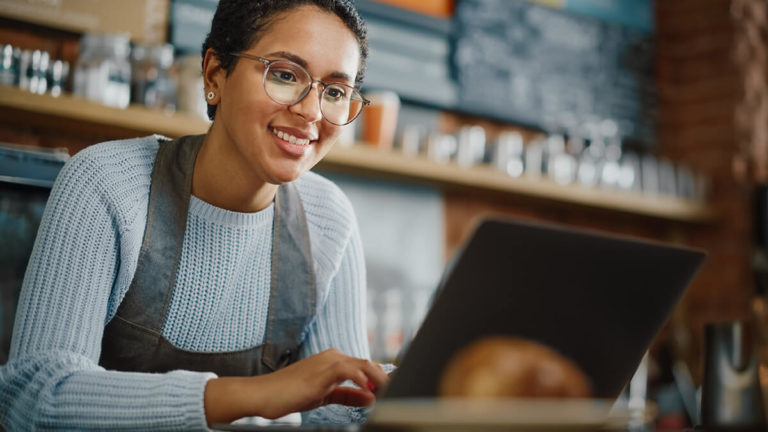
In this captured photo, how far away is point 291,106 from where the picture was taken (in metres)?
1.11

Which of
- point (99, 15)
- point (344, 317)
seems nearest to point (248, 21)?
point (344, 317)

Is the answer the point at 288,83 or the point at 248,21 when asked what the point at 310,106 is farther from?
the point at 248,21

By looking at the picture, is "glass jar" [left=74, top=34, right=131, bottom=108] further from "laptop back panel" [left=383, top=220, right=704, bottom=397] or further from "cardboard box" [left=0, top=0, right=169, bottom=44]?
"laptop back panel" [left=383, top=220, right=704, bottom=397]

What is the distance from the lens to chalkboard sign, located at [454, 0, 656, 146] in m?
3.07

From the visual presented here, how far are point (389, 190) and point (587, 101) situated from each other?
1091mm

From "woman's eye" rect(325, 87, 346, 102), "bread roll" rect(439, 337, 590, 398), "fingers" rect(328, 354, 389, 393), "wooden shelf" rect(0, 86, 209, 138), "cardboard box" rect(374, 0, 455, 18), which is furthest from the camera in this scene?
"cardboard box" rect(374, 0, 455, 18)

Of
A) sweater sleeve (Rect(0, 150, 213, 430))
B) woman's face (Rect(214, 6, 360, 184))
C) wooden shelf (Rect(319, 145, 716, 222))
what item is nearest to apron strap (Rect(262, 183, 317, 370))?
woman's face (Rect(214, 6, 360, 184))

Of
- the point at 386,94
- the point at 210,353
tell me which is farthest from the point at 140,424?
the point at 386,94

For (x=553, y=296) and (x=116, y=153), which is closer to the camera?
(x=553, y=296)

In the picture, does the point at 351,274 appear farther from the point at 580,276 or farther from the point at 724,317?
the point at 724,317

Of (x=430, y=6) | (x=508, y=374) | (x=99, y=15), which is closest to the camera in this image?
(x=508, y=374)

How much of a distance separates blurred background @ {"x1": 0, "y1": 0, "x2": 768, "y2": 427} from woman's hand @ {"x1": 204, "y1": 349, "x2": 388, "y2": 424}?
137 centimetres

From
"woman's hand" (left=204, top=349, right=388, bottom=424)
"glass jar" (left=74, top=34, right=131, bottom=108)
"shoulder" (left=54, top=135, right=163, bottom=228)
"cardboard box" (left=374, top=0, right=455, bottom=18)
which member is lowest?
"woman's hand" (left=204, top=349, right=388, bottom=424)

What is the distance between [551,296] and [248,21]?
691 mm
